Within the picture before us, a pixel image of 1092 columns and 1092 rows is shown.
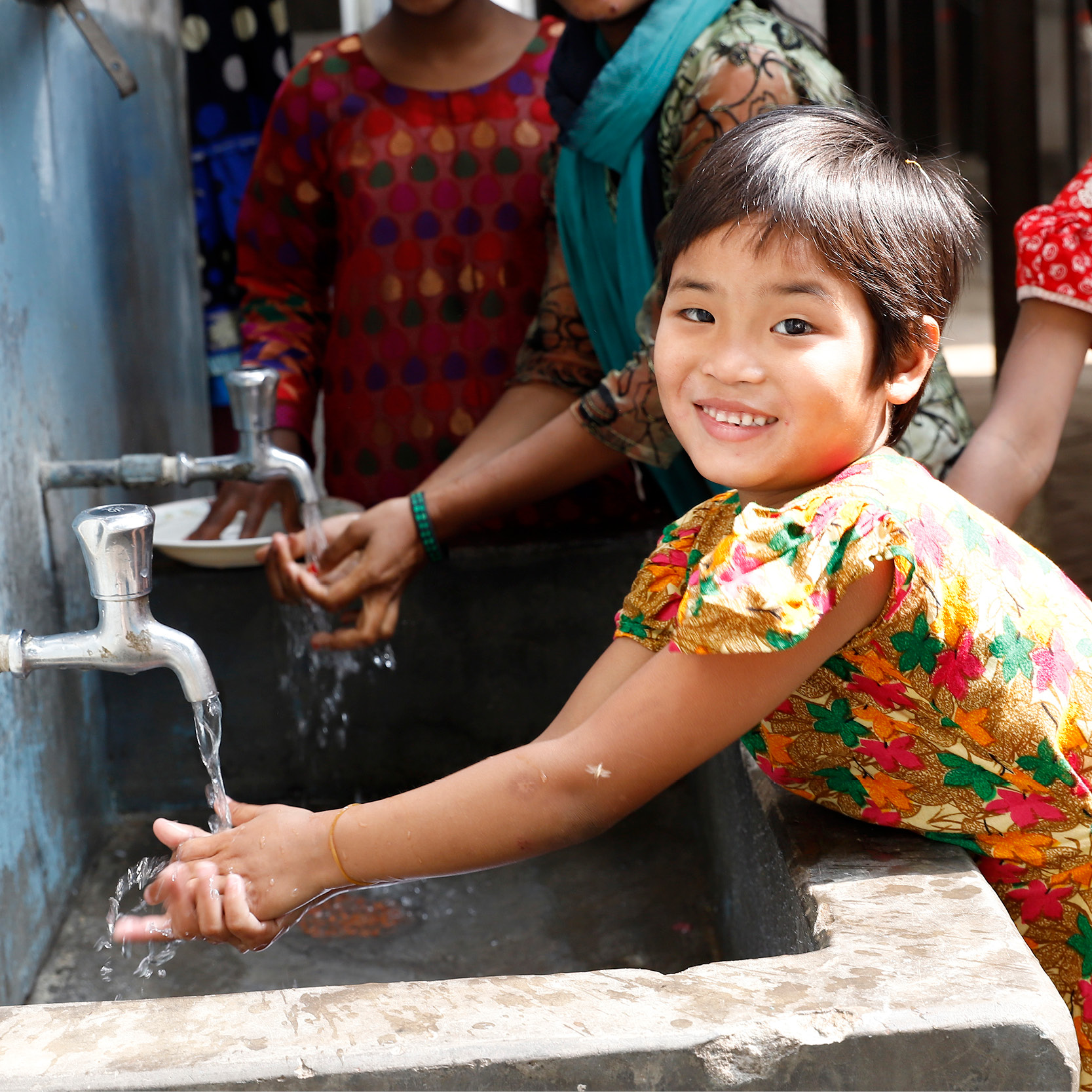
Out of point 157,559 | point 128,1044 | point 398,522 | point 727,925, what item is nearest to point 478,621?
point 398,522

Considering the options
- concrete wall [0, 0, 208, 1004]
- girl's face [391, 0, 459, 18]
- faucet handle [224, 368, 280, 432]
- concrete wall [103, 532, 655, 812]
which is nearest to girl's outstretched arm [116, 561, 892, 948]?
concrete wall [0, 0, 208, 1004]

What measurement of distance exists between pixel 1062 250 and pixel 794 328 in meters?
0.60

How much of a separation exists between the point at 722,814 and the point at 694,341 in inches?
27.6

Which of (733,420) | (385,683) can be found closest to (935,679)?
(733,420)

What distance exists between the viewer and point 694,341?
3.55 ft

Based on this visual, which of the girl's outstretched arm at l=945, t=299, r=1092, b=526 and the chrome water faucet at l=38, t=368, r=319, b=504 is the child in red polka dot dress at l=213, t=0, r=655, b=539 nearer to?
the chrome water faucet at l=38, t=368, r=319, b=504

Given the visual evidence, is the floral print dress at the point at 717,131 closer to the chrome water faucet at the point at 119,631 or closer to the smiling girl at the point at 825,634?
the smiling girl at the point at 825,634

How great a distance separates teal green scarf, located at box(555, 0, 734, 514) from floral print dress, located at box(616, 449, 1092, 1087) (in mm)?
623

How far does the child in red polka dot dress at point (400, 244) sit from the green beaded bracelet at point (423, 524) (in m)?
0.40

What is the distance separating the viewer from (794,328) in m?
1.05

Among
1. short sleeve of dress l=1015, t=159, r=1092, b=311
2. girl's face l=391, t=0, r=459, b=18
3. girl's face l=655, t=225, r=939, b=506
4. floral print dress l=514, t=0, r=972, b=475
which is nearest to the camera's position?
girl's face l=655, t=225, r=939, b=506

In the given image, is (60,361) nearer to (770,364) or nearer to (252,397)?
(252,397)

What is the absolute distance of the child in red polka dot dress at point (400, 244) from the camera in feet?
6.73

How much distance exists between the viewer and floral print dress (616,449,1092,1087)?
3.17 ft
